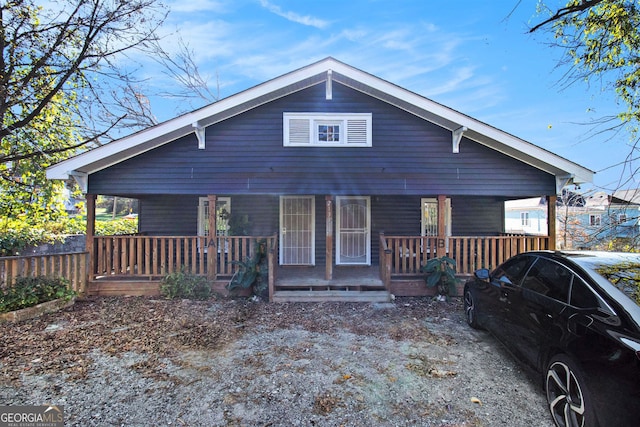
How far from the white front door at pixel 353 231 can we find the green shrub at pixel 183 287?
161 inches

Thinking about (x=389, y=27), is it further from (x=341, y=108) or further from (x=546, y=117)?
(x=546, y=117)

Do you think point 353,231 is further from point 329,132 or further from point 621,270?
point 621,270

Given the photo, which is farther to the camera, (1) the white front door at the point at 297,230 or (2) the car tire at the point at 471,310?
(1) the white front door at the point at 297,230

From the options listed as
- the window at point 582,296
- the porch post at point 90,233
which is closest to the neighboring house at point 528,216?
the window at point 582,296

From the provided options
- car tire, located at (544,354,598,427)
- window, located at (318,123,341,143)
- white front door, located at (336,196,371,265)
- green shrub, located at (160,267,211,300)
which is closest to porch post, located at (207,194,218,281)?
green shrub, located at (160,267,211,300)

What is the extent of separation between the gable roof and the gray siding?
207mm

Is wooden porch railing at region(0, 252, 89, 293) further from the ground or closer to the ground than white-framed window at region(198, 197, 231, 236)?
closer to the ground

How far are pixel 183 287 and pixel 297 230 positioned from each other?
12.3 ft

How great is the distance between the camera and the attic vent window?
765 cm

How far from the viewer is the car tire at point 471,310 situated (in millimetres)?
5045

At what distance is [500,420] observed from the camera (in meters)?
2.81

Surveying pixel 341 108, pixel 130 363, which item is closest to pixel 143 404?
pixel 130 363

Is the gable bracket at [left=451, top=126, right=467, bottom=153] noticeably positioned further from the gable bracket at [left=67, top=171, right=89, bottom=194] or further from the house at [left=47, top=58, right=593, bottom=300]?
the gable bracket at [left=67, top=171, right=89, bottom=194]

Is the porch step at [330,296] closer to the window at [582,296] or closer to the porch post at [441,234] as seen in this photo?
the porch post at [441,234]
